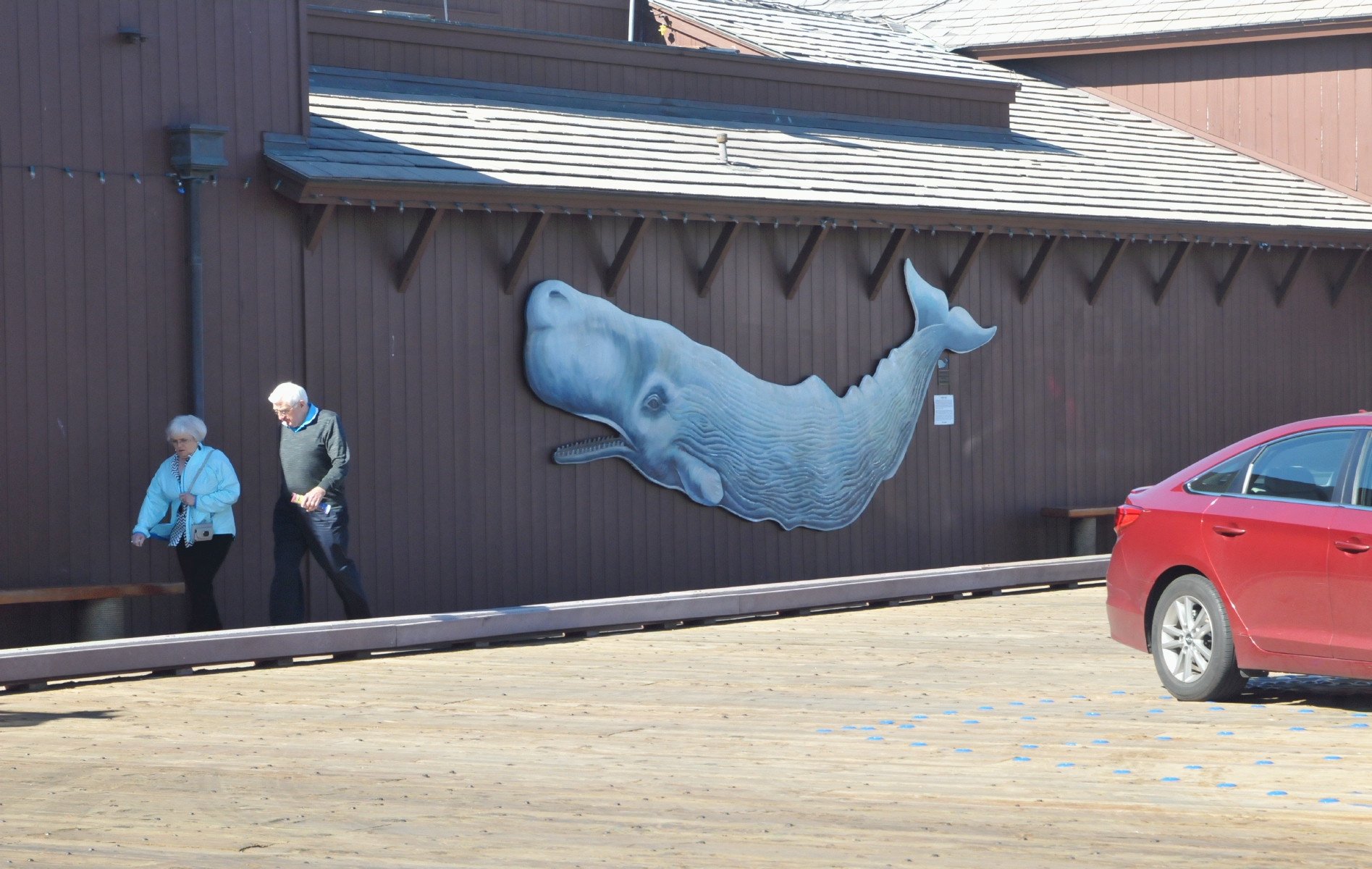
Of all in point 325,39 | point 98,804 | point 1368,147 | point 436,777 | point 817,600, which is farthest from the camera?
point 1368,147

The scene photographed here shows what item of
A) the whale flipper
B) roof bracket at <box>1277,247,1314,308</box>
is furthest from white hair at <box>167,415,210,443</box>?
roof bracket at <box>1277,247,1314,308</box>

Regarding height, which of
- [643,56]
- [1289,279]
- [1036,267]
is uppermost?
[643,56]

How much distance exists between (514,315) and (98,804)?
7.30 meters

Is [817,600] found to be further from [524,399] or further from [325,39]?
[325,39]

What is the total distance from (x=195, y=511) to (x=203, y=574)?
0.41 metres

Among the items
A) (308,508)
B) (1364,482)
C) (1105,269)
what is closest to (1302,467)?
(1364,482)

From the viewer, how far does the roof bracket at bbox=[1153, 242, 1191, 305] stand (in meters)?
17.8

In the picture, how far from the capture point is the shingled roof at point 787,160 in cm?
1338

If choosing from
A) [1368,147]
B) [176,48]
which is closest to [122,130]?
[176,48]

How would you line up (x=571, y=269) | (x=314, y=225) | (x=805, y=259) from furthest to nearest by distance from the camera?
(x=805, y=259) < (x=571, y=269) < (x=314, y=225)

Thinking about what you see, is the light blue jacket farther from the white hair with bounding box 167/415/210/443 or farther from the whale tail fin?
the whale tail fin

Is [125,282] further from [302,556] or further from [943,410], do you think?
[943,410]

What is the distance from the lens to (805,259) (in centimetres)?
1530

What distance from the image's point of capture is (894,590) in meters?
14.3
